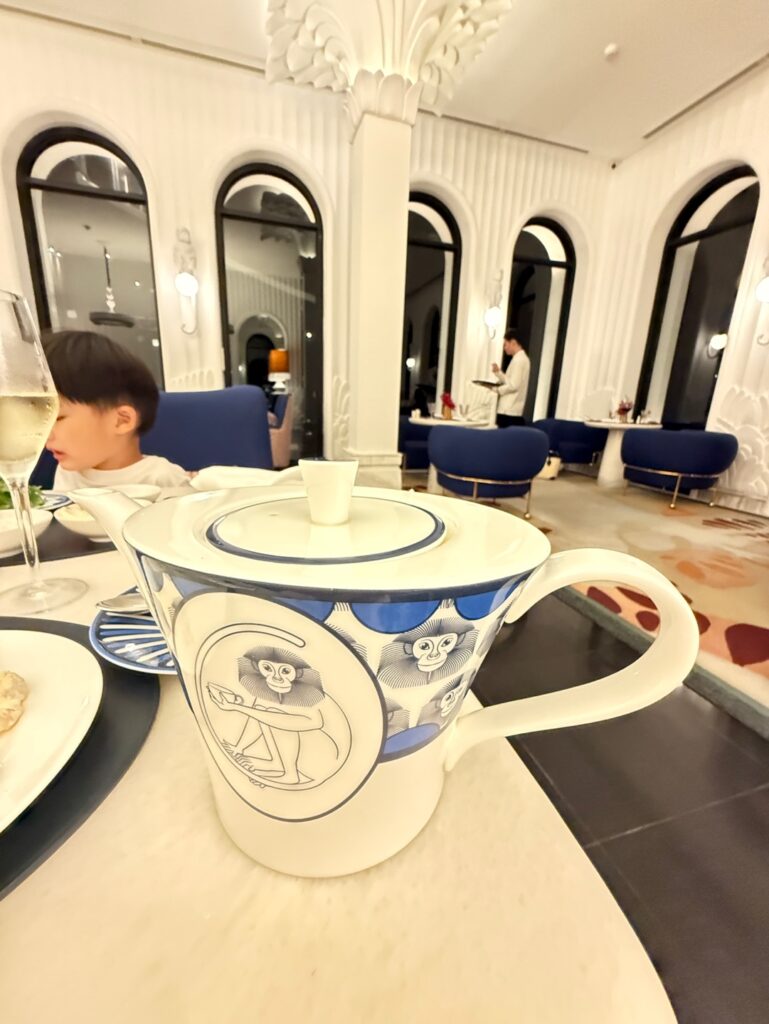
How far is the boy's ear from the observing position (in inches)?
36.5

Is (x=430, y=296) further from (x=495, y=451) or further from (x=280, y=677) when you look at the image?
(x=280, y=677)

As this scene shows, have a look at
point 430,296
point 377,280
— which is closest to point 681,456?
point 377,280

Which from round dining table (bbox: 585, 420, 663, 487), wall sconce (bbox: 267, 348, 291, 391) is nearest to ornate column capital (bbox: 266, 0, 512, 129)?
wall sconce (bbox: 267, 348, 291, 391)

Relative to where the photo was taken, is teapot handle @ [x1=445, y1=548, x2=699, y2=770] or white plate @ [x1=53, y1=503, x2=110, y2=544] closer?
teapot handle @ [x1=445, y1=548, x2=699, y2=770]

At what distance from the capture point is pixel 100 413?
0.90 m

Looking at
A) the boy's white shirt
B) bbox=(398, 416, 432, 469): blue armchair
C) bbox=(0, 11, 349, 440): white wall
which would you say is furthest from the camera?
bbox=(398, 416, 432, 469): blue armchair

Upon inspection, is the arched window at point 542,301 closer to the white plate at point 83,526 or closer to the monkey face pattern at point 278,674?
the white plate at point 83,526

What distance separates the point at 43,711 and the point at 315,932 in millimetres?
198

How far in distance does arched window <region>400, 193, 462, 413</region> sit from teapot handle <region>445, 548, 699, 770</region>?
399 cm

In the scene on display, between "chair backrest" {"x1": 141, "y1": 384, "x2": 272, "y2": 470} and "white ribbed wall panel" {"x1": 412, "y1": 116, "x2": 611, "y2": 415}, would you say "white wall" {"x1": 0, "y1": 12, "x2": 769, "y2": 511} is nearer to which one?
"white ribbed wall panel" {"x1": 412, "y1": 116, "x2": 611, "y2": 415}

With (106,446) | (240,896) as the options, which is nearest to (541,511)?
(106,446)

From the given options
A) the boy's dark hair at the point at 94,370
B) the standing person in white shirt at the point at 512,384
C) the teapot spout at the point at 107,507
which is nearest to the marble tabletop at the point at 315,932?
the teapot spout at the point at 107,507

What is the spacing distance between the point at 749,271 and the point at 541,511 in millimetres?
2384

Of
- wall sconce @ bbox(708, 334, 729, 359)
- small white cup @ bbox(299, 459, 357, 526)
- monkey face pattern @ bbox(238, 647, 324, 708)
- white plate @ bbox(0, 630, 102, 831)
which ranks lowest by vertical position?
white plate @ bbox(0, 630, 102, 831)
